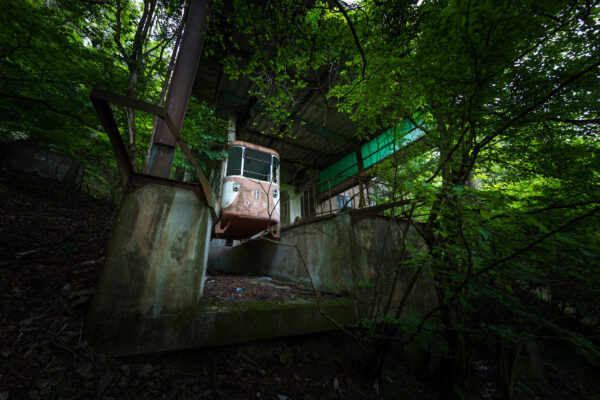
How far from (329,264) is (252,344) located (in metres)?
2.10

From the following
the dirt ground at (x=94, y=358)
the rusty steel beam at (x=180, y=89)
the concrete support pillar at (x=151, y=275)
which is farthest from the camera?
the rusty steel beam at (x=180, y=89)

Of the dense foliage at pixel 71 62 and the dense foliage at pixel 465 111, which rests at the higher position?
the dense foliage at pixel 71 62

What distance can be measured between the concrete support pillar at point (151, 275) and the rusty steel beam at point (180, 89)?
0.67m

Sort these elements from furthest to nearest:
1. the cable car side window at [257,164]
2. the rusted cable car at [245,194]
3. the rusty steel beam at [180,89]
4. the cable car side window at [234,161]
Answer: the cable car side window at [257,164] → the cable car side window at [234,161] → the rusted cable car at [245,194] → the rusty steel beam at [180,89]

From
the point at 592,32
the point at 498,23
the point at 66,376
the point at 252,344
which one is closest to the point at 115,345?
the point at 66,376

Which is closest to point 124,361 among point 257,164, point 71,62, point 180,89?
point 180,89

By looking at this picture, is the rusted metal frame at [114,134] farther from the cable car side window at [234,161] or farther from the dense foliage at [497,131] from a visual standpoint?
the cable car side window at [234,161]

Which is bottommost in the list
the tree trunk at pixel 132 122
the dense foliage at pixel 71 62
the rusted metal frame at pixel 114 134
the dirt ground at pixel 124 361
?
the dirt ground at pixel 124 361

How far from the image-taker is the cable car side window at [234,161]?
602cm

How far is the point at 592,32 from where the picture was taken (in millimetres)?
1914

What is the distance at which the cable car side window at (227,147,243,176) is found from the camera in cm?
602

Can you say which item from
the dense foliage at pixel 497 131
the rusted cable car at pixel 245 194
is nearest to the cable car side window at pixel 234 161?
the rusted cable car at pixel 245 194

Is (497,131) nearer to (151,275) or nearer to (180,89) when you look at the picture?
(151,275)

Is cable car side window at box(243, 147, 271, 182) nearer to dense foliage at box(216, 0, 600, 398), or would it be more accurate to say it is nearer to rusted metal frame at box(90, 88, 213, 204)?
dense foliage at box(216, 0, 600, 398)
